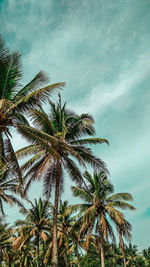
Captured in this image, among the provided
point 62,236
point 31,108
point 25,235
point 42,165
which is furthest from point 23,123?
point 62,236

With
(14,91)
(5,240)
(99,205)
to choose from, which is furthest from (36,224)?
(14,91)

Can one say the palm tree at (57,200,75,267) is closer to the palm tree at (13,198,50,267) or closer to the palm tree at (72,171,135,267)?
the palm tree at (13,198,50,267)

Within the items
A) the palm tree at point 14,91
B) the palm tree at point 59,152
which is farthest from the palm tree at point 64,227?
the palm tree at point 14,91

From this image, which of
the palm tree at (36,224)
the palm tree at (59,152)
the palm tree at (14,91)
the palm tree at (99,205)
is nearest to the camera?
the palm tree at (14,91)

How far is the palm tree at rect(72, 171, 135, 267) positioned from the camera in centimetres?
1780

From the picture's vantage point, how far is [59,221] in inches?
1032

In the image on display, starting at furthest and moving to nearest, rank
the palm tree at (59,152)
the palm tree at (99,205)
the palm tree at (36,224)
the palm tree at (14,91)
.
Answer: the palm tree at (36,224)
the palm tree at (99,205)
the palm tree at (59,152)
the palm tree at (14,91)

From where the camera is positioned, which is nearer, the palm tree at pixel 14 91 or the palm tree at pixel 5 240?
the palm tree at pixel 14 91

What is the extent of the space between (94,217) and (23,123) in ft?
41.0

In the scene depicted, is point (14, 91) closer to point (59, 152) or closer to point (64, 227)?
point (59, 152)

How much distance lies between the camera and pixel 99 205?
Answer: 1914cm

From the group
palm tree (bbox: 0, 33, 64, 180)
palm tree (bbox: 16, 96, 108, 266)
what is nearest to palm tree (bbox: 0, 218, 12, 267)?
palm tree (bbox: 16, 96, 108, 266)

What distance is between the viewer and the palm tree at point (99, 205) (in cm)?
1780

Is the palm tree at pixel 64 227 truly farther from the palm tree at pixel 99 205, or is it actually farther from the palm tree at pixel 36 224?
the palm tree at pixel 99 205
